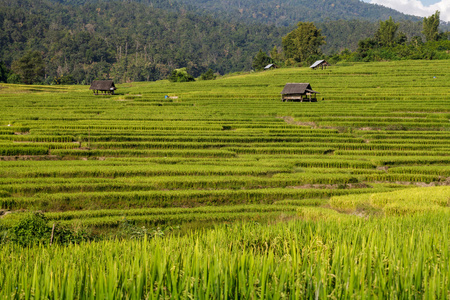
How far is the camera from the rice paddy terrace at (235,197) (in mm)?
4008

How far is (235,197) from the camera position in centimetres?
1819

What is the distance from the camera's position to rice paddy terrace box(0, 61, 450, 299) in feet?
13.1

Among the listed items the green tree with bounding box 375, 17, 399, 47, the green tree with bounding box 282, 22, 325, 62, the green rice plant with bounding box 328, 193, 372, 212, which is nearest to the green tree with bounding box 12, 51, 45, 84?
the green tree with bounding box 282, 22, 325, 62

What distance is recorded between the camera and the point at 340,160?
975 inches

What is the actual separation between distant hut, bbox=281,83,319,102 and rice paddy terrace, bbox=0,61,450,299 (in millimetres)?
3951

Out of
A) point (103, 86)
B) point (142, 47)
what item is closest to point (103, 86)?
point (103, 86)

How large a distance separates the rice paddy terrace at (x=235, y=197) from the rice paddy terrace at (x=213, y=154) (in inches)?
4.3

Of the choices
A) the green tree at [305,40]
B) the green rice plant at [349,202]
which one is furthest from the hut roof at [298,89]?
the green tree at [305,40]

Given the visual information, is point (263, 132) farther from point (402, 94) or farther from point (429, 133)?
point (402, 94)

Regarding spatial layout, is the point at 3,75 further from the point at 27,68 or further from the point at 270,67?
the point at 270,67

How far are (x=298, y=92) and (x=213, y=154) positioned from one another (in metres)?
29.6

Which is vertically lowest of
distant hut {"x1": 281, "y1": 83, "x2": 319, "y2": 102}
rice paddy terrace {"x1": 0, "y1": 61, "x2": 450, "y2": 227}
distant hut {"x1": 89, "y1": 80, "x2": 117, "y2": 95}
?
rice paddy terrace {"x1": 0, "y1": 61, "x2": 450, "y2": 227}

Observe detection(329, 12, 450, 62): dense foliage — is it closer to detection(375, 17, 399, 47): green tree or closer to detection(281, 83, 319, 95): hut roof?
detection(375, 17, 399, 47): green tree

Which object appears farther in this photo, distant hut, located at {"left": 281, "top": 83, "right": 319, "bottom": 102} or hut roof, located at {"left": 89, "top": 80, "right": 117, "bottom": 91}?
hut roof, located at {"left": 89, "top": 80, "right": 117, "bottom": 91}
